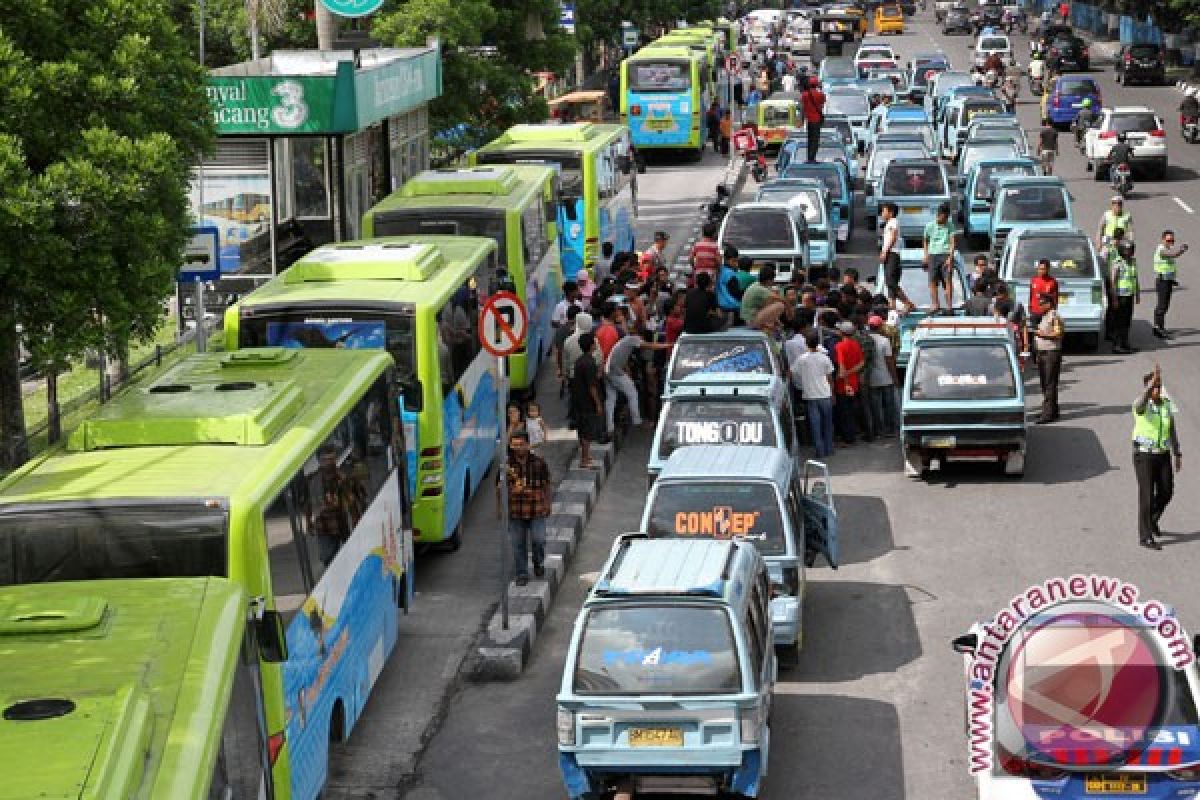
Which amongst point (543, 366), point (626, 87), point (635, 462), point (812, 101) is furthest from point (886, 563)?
point (626, 87)

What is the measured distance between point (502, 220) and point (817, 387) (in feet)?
13.9

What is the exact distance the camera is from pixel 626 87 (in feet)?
185

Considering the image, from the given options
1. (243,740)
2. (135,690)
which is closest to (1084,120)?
(243,740)

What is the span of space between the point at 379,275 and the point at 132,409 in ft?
21.0

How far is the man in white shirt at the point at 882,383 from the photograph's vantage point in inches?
1000

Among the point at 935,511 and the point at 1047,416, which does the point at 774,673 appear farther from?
the point at 1047,416

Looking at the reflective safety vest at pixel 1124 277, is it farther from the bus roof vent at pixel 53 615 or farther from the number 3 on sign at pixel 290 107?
the bus roof vent at pixel 53 615

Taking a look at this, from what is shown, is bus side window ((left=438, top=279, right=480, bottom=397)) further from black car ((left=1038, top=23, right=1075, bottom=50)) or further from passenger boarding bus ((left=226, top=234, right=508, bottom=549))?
black car ((left=1038, top=23, right=1075, bottom=50))

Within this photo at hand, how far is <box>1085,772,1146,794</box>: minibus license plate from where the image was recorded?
12.2 metres

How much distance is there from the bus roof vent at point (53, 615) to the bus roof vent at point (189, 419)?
10.8 feet

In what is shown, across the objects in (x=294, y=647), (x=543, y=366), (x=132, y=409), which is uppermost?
(x=132, y=409)

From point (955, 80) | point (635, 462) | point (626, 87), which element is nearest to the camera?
point (635, 462)

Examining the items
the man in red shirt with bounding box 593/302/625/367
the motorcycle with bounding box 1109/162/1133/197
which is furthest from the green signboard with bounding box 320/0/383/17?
the motorcycle with bounding box 1109/162/1133/197

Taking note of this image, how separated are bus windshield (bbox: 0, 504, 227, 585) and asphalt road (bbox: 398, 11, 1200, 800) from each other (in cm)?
312
